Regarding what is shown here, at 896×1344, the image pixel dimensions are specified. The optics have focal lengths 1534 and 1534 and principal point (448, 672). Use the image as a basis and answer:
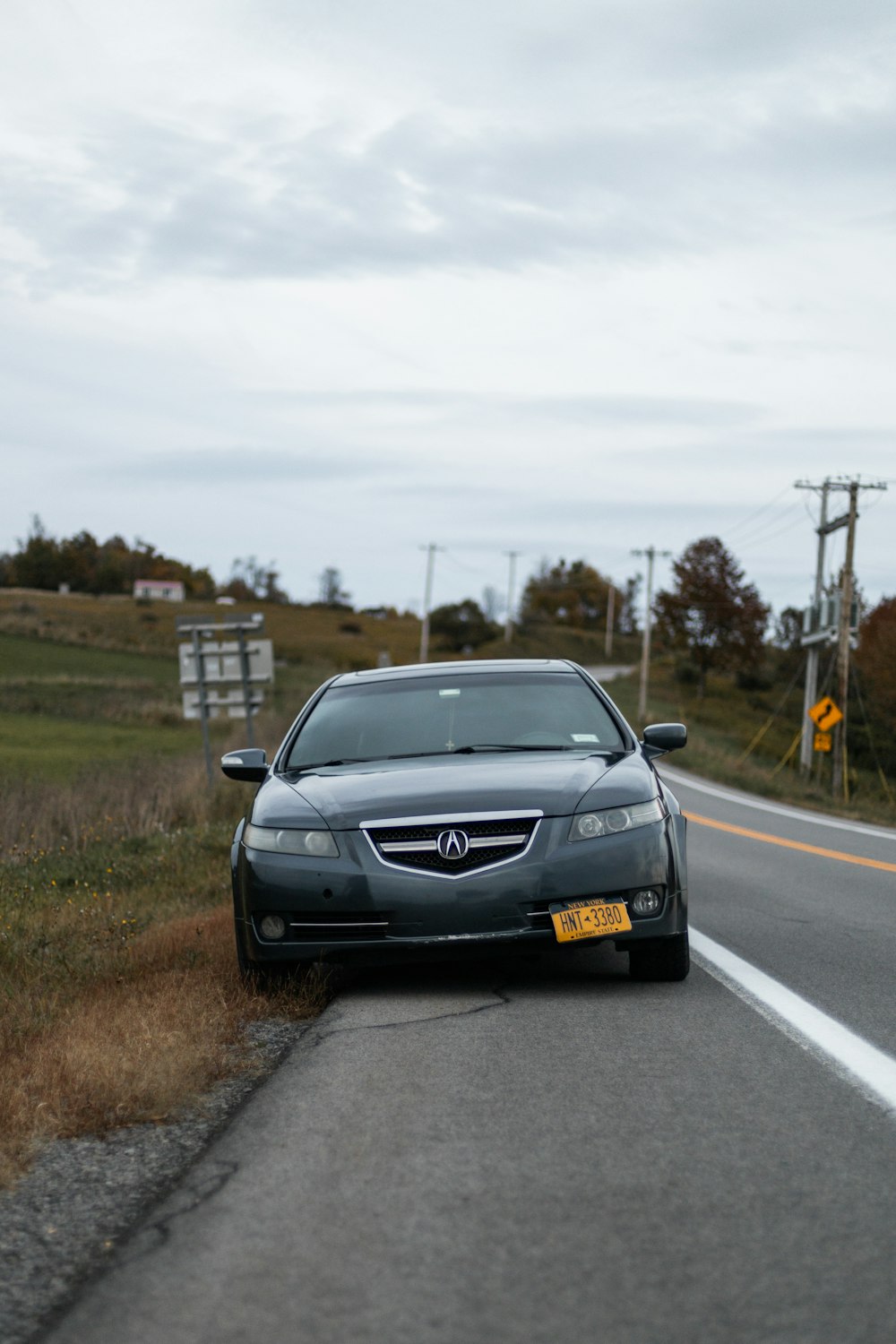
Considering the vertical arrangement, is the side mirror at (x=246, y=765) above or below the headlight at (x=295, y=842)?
above

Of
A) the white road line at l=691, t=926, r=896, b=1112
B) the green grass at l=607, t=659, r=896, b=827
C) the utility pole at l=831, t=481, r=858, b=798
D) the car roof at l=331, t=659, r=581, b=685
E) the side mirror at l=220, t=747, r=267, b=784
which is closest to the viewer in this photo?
the white road line at l=691, t=926, r=896, b=1112

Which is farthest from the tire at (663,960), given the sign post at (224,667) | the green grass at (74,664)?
the green grass at (74,664)

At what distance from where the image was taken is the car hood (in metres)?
6.85

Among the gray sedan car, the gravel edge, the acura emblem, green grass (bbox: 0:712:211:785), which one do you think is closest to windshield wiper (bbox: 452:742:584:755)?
the gray sedan car

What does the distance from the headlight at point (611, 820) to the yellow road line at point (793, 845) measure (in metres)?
7.39

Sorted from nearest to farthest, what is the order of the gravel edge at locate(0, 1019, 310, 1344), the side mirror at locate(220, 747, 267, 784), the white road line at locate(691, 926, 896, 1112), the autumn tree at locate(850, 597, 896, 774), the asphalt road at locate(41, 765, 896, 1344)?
1. the asphalt road at locate(41, 765, 896, 1344)
2. the gravel edge at locate(0, 1019, 310, 1344)
3. the white road line at locate(691, 926, 896, 1112)
4. the side mirror at locate(220, 747, 267, 784)
5. the autumn tree at locate(850, 597, 896, 774)

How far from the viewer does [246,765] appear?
318 inches

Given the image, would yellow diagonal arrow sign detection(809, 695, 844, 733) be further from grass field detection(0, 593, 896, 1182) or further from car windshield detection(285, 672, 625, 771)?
car windshield detection(285, 672, 625, 771)

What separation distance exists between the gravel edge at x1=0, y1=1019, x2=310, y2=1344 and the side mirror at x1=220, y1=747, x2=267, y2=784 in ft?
8.97

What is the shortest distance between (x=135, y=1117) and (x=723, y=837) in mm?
14216

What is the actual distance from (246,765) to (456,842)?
1759 millimetres

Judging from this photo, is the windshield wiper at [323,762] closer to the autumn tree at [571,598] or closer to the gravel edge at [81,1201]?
the gravel edge at [81,1201]

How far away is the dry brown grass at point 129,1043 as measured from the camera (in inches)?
197

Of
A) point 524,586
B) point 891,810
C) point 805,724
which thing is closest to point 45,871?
point 891,810
